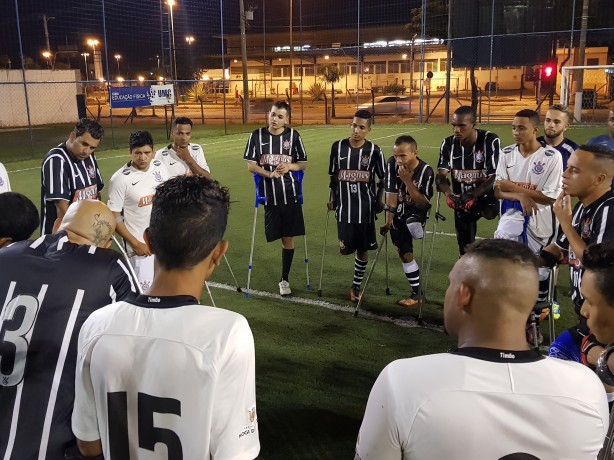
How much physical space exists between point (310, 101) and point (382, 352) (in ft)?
162

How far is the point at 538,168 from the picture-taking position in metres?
6.18

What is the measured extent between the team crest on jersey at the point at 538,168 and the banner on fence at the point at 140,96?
19.7m

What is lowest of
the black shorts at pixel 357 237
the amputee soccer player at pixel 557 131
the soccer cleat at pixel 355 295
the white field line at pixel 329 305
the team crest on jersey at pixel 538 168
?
the white field line at pixel 329 305

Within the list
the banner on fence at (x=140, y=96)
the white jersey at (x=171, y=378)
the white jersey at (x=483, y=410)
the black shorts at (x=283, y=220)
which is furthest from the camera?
the banner on fence at (x=140, y=96)

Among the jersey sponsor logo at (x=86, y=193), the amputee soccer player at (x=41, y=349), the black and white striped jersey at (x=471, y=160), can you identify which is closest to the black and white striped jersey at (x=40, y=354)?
the amputee soccer player at (x=41, y=349)

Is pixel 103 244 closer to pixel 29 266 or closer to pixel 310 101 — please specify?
pixel 29 266

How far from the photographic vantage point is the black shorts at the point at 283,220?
24.9 ft

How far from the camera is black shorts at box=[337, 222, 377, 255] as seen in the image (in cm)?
719

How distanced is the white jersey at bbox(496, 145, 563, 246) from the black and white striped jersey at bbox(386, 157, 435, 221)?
76cm

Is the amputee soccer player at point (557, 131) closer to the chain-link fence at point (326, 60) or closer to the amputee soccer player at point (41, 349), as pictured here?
the amputee soccer player at point (41, 349)

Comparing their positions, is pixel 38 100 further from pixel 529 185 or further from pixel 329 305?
pixel 529 185

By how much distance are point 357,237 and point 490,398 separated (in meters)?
5.55

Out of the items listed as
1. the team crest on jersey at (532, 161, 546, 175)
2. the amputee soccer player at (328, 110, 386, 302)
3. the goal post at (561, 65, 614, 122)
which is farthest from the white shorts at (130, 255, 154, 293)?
the goal post at (561, 65, 614, 122)

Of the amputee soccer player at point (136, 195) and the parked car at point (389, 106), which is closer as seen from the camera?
the amputee soccer player at point (136, 195)
